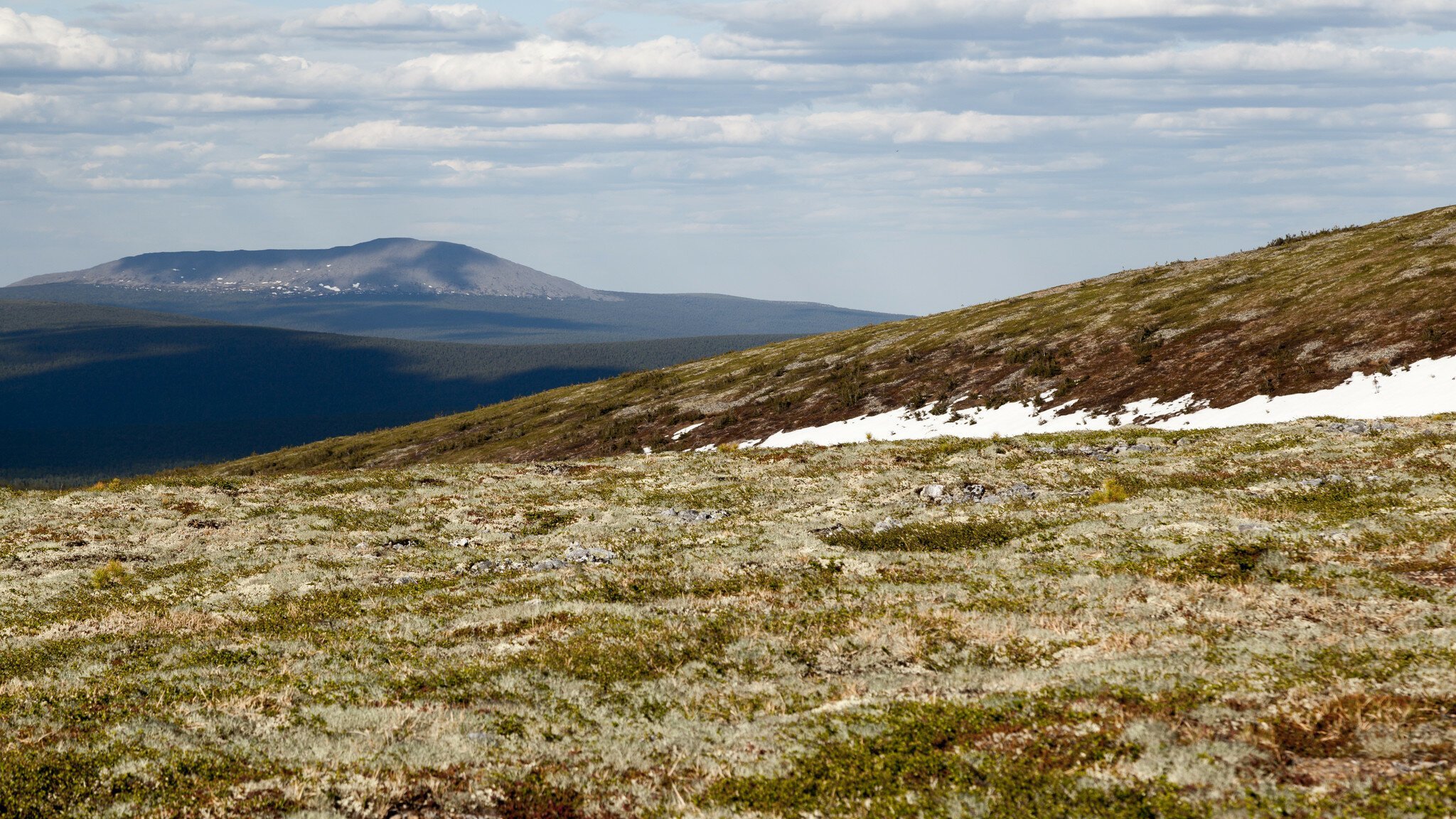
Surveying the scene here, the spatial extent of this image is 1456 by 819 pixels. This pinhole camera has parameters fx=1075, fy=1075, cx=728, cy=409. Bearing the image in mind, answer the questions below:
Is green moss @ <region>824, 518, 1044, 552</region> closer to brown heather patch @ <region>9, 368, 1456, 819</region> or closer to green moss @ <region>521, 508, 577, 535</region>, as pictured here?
brown heather patch @ <region>9, 368, 1456, 819</region>

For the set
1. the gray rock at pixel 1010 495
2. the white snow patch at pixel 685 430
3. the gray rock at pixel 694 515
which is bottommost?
the white snow patch at pixel 685 430

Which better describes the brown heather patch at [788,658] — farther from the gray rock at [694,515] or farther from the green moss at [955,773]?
the gray rock at [694,515]

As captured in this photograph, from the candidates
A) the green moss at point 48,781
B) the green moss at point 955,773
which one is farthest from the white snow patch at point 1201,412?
the green moss at point 48,781

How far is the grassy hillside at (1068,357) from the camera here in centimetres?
7031

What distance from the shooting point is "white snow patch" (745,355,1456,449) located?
54.8 metres

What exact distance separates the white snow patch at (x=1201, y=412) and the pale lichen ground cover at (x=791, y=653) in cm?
1645

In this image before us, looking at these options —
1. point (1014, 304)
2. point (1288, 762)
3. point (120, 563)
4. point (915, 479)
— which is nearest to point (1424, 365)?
point (915, 479)

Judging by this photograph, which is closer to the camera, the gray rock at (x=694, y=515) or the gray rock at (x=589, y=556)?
the gray rock at (x=589, y=556)

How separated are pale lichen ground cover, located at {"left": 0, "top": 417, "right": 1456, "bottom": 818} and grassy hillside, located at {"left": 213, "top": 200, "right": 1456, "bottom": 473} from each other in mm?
31860

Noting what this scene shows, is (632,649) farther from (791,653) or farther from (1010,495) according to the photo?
(1010,495)

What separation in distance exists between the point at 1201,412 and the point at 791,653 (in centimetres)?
4989

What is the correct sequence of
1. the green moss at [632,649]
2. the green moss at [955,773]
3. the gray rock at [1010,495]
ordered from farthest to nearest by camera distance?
the gray rock at [1010,495], the green moss at [632,649], the green moss at [955,773]

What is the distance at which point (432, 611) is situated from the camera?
84.7 ft

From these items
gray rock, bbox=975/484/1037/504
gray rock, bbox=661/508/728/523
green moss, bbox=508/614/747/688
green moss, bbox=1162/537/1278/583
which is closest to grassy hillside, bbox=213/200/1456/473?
gray rock, bbox=975/484/1037/504
